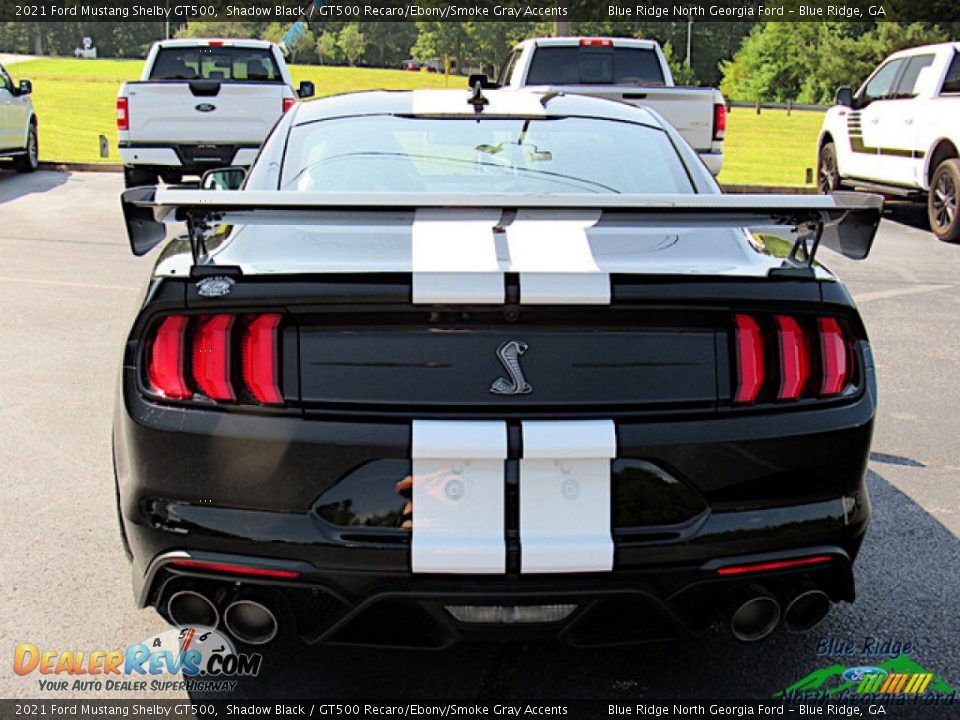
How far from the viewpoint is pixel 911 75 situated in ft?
43.1

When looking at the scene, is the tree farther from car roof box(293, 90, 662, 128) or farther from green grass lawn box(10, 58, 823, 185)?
car roof box(293, 90, 662, 128)

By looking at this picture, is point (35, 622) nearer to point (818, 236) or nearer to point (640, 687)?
point (640, 687)

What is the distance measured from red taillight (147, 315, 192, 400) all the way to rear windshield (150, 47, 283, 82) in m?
13.2

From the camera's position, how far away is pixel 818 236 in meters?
2.82

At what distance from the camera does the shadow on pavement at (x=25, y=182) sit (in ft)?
48.9

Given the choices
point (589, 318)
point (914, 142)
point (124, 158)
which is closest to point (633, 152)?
point (589, 318)

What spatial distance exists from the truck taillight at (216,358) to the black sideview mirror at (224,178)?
1.61m

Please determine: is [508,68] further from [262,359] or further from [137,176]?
[262,359]

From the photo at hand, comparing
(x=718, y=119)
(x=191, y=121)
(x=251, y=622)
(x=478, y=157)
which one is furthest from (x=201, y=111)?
(x=251, y=622)

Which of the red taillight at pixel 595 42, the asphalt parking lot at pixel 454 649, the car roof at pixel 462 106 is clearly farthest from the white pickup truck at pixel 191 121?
the car roof at pixel 462 106

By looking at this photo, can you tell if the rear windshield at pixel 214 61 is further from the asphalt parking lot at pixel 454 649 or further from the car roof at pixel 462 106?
Result: the car roof at pixel 462 106

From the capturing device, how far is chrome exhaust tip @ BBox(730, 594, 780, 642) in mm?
2742

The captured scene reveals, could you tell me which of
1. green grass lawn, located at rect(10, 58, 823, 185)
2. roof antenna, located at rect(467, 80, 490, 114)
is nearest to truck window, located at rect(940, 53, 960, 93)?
green grass lawn, located at rect(10, 58, 823, 185)

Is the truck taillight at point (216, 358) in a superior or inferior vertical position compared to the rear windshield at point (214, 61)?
inferior
